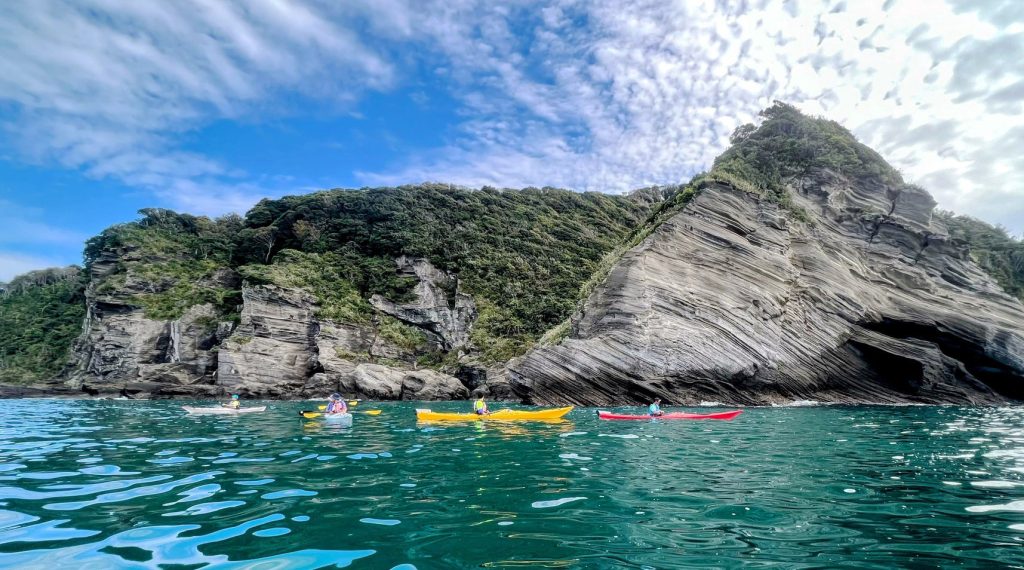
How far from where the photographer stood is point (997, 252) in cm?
4675

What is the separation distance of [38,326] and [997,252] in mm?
105696

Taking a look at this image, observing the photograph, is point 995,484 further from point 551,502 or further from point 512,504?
point 512,504

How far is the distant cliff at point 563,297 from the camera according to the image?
31469mm

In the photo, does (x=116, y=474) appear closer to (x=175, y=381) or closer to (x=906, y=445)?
(x=906, y=445)

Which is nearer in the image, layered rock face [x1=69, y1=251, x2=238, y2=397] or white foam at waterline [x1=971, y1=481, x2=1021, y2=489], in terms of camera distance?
white foam at waterline [x1=971, y1=481, x2=1021, y2=489]

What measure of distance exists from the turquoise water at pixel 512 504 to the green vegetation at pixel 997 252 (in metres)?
46.1

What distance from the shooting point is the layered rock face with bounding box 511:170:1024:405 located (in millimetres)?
30391

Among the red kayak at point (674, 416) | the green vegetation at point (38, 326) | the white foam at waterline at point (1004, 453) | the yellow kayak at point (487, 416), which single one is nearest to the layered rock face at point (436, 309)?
the yellow kayak at point (487, 416)

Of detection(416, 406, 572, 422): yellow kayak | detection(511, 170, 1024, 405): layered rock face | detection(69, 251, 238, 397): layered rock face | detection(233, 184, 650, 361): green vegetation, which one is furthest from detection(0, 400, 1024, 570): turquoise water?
detection(233, 184, 650, 361): green vegetation

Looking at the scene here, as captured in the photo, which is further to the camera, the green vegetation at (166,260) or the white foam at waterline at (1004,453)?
the green vegetation at (166,260)

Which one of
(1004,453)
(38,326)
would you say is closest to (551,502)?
(1004,453)

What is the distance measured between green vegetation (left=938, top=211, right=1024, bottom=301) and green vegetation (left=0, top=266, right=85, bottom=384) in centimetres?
9333

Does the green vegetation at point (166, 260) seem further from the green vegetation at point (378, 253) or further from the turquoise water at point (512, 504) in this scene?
the turquoise water at point (512, 504)

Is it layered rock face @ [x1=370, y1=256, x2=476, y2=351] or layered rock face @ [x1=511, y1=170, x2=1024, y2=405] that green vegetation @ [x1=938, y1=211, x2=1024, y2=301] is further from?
layered rock face @ [x1=370, y1=256, x2=476, y2=351]
